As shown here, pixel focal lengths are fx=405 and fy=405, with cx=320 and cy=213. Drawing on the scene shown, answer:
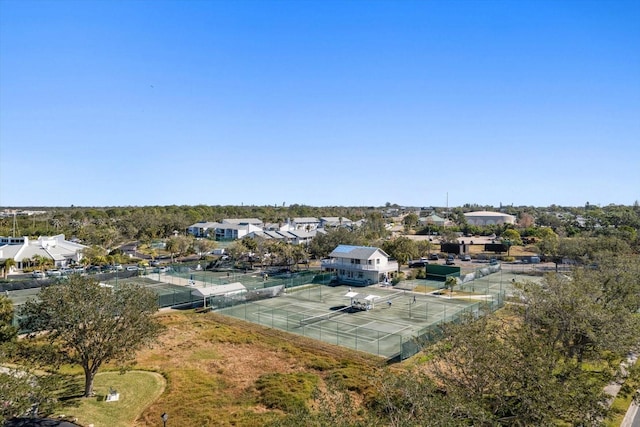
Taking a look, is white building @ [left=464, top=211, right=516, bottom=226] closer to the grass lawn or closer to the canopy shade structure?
the canopy shade structure

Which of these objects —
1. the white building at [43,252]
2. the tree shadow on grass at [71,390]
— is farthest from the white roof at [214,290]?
the white building at [43,252]

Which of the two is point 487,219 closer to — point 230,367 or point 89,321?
point 230,367

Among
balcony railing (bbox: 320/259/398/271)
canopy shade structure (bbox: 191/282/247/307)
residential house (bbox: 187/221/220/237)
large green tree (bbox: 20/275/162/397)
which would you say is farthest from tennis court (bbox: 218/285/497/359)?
residential house (bbox: 187/221/220/237)

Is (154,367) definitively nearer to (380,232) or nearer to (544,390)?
(544,390)

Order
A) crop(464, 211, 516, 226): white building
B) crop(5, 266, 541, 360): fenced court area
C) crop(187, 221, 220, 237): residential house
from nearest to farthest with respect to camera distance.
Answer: crop(5, 266, 541, 360): fenced court area
crop(187, 221, 220, 237): residential house
crop(464, 211, 516, 226): white building

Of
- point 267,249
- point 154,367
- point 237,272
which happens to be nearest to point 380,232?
point 267,249

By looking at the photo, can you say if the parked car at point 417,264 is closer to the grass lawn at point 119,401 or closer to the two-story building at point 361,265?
the two-story building at point 361,265
